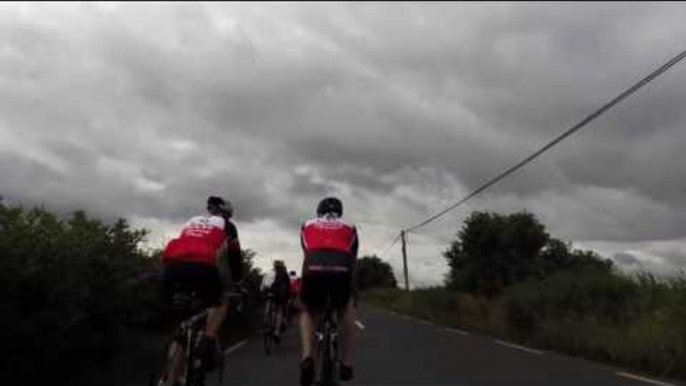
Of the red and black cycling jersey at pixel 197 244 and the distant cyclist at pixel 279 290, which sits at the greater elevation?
the distant cyclist at pixel 279 290

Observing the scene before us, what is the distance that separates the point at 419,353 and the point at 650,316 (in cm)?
460

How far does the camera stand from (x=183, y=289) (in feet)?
26.6

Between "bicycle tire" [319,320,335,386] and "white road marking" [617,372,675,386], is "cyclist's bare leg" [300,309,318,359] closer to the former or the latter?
"bicycle tire" [319,320,335,386]

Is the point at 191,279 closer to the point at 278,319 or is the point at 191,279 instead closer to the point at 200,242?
the point at 200,242

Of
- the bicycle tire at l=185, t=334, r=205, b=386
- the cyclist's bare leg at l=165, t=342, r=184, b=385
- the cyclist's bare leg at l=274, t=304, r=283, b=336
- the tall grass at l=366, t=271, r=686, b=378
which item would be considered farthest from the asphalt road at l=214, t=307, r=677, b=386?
the cyclist's bare leg at l=165, t=342, r=184, b=385

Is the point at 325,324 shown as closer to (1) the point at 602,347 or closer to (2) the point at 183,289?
(2) the point at 183,289

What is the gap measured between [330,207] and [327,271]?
0.66 m

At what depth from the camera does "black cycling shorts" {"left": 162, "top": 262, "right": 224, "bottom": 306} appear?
26.3 ft

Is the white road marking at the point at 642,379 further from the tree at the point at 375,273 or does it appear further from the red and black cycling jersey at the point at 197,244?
the tree at the point at 375,273

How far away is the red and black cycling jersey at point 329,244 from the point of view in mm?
9023

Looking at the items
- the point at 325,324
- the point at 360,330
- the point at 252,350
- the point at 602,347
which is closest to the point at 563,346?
the point at 602,347

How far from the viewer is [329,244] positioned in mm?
9055

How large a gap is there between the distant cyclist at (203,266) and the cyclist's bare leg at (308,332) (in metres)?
1.07

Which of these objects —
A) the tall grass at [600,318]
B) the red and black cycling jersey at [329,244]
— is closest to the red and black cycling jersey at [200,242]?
the red and black cycling jersey at [329,244]
